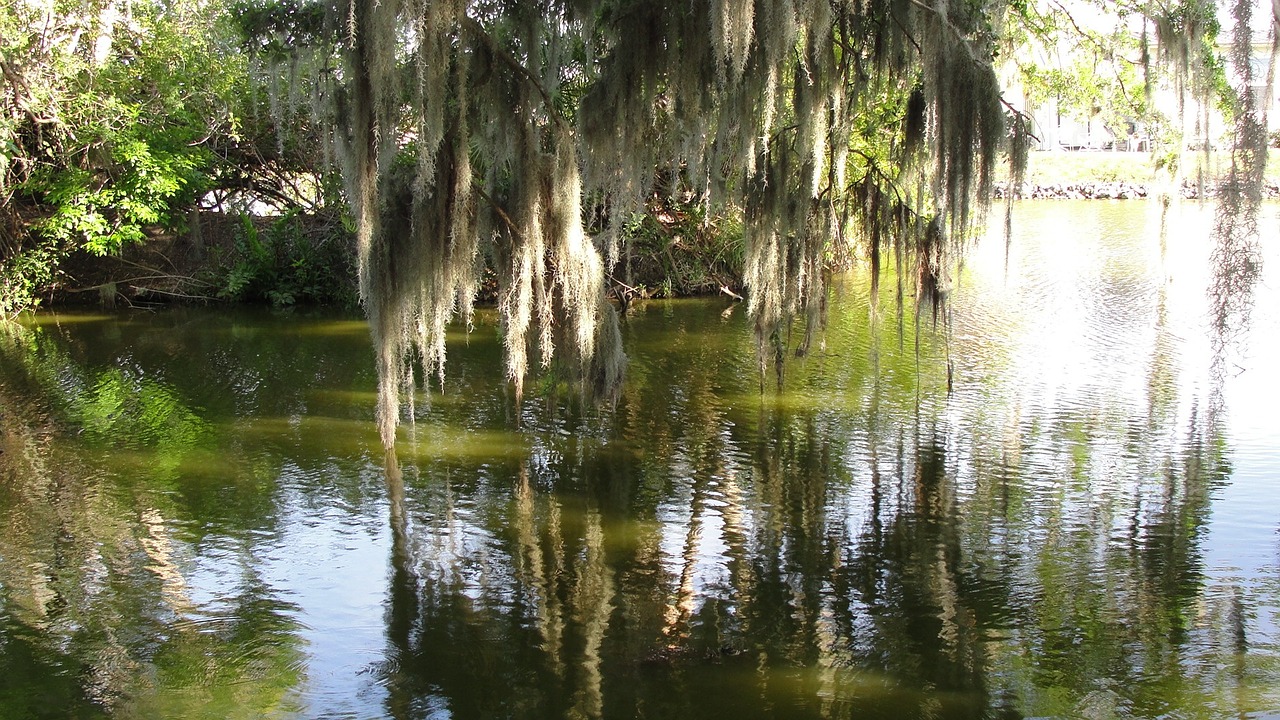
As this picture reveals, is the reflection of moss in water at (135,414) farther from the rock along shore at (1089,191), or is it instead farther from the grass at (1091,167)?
the grass at (1091,167)

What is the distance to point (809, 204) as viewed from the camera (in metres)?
8.90

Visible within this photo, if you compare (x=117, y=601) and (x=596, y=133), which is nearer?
(x=117, y=601)

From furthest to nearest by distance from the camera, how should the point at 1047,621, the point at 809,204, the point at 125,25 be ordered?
the point at 125,25 < the point at 809,204 < the point at 1047,621

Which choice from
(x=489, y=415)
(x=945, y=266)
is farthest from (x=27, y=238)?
(x=945, y=266)

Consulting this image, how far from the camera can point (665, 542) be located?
21.4 ft

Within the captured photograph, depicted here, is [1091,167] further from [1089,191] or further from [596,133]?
[596,133]

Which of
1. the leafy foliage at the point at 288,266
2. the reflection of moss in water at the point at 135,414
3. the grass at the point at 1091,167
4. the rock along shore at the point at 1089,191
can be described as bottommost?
the reflection of moss in water at the point at 135,414

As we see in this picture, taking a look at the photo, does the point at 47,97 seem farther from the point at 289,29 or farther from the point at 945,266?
the point at 945,266

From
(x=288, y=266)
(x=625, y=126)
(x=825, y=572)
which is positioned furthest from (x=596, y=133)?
(x=288, y=266)

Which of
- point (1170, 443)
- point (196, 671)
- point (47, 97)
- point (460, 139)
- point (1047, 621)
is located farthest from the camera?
point (47, 97)

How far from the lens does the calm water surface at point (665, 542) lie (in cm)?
482

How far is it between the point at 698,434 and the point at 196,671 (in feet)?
15.7

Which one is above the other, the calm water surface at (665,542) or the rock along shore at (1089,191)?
the rock along shore at (1089,191)

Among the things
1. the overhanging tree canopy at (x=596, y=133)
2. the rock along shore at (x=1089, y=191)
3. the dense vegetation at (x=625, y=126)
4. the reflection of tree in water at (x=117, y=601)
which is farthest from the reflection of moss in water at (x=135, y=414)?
the rock along shore at (x=1089, y=191)
